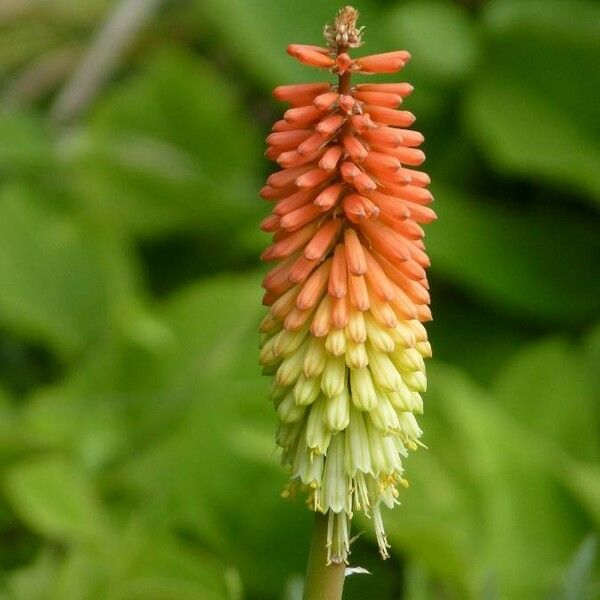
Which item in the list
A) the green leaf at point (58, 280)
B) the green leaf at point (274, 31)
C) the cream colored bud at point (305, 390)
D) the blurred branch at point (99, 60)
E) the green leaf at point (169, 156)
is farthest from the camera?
the blurred branch at point (99, 60)

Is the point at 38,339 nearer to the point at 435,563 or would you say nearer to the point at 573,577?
the point at 435,563

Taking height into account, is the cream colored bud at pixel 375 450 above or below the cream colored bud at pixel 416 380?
below

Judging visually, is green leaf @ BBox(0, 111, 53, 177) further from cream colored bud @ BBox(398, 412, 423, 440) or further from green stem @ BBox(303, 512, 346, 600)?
green stem @ BBox(303, 512, 346, 600)

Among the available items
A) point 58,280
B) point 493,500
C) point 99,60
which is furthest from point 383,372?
point 99,60

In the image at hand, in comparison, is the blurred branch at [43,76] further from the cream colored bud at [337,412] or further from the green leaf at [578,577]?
the cream colored bud at [337,412]

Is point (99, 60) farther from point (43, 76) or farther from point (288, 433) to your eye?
point (288, 433)

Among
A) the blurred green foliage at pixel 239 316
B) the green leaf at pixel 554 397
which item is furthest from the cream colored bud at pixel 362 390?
the green leaf at pixel 554 397

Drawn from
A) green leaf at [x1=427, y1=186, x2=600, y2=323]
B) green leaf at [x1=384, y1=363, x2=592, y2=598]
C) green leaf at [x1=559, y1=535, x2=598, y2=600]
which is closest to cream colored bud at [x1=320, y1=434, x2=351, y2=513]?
green leaf at [x1=559, y1=535, x2=598, y2=600]
